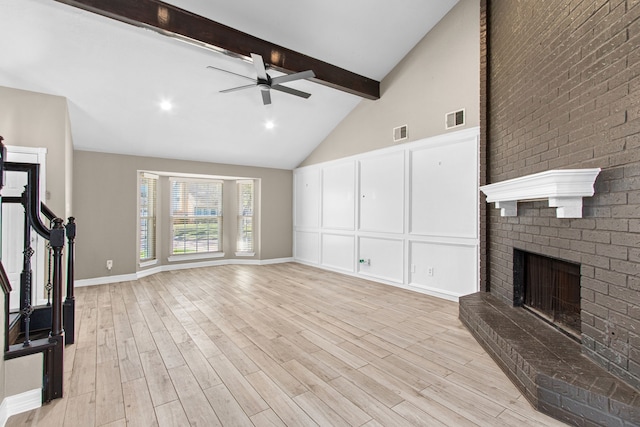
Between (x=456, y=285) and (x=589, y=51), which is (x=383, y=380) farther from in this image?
(x=589, y=51)

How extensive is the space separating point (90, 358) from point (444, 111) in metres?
4.83

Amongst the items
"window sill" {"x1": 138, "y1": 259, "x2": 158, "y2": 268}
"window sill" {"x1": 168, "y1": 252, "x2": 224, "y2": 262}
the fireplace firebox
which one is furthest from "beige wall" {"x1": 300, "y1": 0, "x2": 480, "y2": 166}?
"window sill" {"x1": 138, "y1": 259, "x2": 158, "y2": 268}

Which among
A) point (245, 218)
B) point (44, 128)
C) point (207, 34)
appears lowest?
point (245, 218)

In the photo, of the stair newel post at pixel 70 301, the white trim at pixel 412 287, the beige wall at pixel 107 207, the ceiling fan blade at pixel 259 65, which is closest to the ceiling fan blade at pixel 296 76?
the ceiling fan blade at pixel 259 65

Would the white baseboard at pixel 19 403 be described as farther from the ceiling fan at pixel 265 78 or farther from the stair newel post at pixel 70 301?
the ceiling fan at pixel 265 78

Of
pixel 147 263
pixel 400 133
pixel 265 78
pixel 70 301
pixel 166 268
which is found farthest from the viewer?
pixel 166 268

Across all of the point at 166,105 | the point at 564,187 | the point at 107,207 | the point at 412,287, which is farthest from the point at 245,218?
the point at 564,187

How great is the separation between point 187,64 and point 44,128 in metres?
1.99

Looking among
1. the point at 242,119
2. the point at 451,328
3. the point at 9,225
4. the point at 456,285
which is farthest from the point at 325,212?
the point at 9,225

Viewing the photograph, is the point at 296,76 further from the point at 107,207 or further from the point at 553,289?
the point at 107,207

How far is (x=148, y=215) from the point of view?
5.96m

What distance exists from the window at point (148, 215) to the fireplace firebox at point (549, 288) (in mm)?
6205

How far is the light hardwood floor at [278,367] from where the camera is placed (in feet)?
5.90

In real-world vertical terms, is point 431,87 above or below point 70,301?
above
